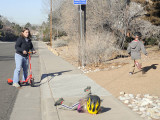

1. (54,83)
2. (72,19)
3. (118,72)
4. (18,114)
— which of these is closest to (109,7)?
(72,19)

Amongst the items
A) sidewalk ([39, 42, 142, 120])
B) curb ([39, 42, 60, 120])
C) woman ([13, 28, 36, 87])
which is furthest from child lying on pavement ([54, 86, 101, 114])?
woman ([13, 28, 36, 87])

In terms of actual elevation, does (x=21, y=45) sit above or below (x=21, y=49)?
above

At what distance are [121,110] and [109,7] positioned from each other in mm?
14899

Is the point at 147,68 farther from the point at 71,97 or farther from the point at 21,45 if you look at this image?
the point at 21,45

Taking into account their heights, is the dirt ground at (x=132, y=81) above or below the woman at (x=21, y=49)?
below

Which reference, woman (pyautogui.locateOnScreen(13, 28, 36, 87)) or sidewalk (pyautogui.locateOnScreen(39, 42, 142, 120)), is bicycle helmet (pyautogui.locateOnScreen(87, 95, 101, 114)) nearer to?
sidewalk (pyautogui.locateOnScreen(39, 42, 142, 120))

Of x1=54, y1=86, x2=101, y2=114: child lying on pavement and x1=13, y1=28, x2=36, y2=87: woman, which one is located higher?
x1=13, y1=28, x2=36, y2=87: woman

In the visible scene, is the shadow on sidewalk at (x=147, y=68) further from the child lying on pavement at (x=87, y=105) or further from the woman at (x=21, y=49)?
the child lying on pavement at (x=87, y=105)

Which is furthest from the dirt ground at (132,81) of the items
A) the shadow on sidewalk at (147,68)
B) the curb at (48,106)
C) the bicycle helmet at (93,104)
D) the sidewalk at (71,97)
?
the bicycle helmet at (93,104)

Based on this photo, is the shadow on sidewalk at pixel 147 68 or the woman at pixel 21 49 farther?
the shadow on sidewalk at pixel 147 68

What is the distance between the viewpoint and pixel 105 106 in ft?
19.8

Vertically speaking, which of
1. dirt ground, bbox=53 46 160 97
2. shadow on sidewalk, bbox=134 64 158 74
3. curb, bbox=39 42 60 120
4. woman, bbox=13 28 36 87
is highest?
woman, bbox=13 28 36 87

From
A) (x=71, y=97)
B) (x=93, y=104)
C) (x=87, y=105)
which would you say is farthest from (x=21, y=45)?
(x=93, y=104)

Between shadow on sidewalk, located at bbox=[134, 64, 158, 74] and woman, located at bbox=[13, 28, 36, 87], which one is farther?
shadow on sidewalk, located at bbox=[134, 64, 158, 74]
